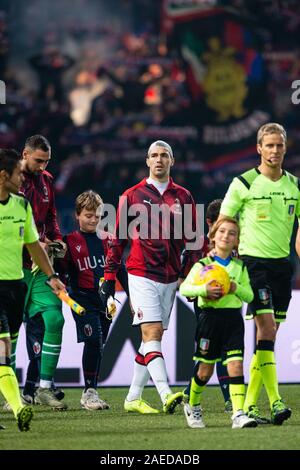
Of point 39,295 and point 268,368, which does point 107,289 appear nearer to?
point 39,295

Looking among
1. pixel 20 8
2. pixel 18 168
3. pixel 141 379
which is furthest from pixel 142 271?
pixel 20 8

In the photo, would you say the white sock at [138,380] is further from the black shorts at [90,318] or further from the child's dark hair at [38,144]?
the child's dark hair at [38,144]

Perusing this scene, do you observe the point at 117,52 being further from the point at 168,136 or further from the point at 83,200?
the point at 83,200

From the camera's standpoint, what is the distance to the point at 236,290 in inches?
339

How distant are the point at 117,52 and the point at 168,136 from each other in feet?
8.40

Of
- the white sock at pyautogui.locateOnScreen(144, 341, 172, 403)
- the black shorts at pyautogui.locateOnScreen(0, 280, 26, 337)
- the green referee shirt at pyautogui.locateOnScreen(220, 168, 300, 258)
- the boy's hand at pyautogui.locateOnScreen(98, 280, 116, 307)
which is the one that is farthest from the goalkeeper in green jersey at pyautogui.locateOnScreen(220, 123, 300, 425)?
the black shorts at pyautogui.locateOnScreen(0, 280, 26, 337)

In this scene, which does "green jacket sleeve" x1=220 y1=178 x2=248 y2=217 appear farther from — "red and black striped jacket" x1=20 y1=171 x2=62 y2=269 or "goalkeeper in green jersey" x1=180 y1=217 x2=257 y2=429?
"red and black striped jacket" x1=20 y1=171 x2=62 y2=269

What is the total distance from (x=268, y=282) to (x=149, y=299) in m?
1.11

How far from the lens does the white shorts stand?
31.9 ft

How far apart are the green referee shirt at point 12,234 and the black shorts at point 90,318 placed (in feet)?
6.67

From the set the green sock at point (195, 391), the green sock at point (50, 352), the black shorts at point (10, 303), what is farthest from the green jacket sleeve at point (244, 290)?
the green sock at point (50, 352)

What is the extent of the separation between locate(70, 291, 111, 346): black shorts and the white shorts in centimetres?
77

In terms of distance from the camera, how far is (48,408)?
10367 millimetres

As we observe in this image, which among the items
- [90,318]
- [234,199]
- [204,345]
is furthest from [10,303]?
[90,318]
